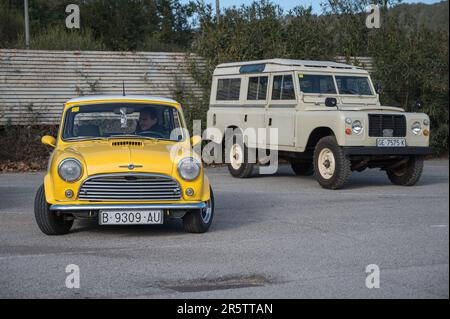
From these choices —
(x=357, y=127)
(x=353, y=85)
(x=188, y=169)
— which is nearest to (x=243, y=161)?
(x=353, y=85)

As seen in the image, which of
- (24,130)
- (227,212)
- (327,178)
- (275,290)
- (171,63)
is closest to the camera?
(275,290)

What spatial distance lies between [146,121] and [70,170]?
160 centimetres

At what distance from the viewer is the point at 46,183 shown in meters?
8.86

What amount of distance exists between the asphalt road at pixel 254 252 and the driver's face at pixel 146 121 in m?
1.23

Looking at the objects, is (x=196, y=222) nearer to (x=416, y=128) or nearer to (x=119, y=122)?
(x=119, y=122)

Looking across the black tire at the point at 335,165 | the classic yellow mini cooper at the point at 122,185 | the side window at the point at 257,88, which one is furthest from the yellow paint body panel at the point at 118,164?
the side window at the point at 257,88

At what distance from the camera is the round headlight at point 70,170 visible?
28.3 ft

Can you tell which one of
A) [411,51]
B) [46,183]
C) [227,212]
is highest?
[411,51]

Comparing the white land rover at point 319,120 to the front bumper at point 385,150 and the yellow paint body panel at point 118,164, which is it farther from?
the yellow paint body panel at point 118,164

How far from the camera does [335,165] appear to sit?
13500 millimetres

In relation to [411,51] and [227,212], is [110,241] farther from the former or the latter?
[411,51]

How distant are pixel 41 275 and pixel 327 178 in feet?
25.2

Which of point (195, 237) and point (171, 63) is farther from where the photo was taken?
point (171, 63)

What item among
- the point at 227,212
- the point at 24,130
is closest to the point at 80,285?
the point at 227,212
